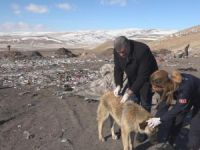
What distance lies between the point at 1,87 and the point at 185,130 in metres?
9.22

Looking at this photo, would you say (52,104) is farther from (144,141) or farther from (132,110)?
(132,110)

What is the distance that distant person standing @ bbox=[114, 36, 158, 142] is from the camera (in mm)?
7730

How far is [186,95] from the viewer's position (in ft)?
21.9

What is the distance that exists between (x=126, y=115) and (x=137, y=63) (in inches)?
41.1

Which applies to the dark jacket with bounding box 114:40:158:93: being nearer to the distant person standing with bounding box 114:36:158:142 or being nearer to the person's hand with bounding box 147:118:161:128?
the distant person standing with bounding box 114:36:158:142

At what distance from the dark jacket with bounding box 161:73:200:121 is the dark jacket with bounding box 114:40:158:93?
1304 mm

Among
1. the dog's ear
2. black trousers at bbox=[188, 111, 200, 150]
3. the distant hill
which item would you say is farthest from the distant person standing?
the distant hill

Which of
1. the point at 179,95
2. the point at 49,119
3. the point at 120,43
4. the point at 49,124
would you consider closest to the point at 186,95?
the point at 179,95

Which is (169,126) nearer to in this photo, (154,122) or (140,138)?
(140,138)

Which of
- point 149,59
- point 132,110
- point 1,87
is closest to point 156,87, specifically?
point 132,110

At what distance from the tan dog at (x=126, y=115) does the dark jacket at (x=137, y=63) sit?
0.45 meters

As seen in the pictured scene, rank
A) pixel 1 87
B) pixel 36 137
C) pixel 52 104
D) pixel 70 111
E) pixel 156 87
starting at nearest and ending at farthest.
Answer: pixel 156 87
pixel 36 137
pixel 70 111
pixel 52 104
pixel 1 87

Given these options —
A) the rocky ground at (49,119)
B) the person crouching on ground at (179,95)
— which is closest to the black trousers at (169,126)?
the person crouching on ground at (179,95)

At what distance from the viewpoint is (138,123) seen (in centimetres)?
721
